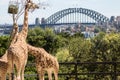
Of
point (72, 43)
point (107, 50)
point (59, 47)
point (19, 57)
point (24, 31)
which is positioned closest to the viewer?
point (19, 57)

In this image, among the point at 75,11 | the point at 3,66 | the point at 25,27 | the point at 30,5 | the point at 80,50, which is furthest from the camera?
the point at 75,11

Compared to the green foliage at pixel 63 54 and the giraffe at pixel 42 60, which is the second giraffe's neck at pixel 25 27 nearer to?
the giraffe at pixel 42 60

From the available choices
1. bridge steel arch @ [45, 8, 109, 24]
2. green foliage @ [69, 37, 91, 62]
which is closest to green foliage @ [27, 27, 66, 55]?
green foliage @ [69, 37, 91, 62]

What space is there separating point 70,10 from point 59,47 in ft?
261

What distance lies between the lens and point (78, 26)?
148m

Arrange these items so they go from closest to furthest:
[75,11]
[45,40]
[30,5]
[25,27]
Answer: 1. [25,27]
2. [30,5]
3. [45,40]
4. [75,11]

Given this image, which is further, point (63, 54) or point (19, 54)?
point (63, 54)

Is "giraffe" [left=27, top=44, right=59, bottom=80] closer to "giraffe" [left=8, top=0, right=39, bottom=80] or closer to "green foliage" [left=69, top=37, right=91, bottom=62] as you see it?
"giraffe" [left=8, top=0, right=39, bottom=80]

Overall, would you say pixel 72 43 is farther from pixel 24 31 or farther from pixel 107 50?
pixel 24 31

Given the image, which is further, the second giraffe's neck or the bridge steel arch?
the bridge steel arch

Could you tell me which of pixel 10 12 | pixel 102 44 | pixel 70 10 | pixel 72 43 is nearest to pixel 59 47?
pixel 72 43

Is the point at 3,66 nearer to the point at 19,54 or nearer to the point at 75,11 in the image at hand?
the point at 19,54

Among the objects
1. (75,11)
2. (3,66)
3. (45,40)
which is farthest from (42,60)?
(75,11)

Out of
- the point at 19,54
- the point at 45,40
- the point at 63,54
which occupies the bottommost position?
the point at 63,54
